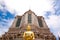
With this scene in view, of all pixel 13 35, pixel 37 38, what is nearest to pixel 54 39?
pixel 37 38

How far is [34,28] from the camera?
106ft

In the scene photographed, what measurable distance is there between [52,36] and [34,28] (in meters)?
3.77

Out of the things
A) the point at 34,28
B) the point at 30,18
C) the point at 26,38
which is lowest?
the point at 26,38

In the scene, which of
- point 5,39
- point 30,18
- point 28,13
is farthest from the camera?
point 28,13

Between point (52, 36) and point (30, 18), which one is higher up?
point (30, 18)

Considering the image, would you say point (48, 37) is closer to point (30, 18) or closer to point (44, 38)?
point (44, 38)

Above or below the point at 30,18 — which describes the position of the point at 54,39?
below

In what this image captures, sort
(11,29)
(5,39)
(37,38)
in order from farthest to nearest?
1. (11,29)
2. (5,39)
3. (37,38)

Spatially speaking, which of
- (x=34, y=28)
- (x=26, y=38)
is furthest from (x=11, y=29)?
(x=26, y=38)

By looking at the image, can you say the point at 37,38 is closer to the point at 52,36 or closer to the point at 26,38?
the point at 52,36

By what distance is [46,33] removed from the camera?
32.8m

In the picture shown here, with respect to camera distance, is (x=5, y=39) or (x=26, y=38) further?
(x=5, y=39)

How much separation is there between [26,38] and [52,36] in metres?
22.2

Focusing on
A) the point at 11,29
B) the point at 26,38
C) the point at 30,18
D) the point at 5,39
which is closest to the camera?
the point at 26,38
